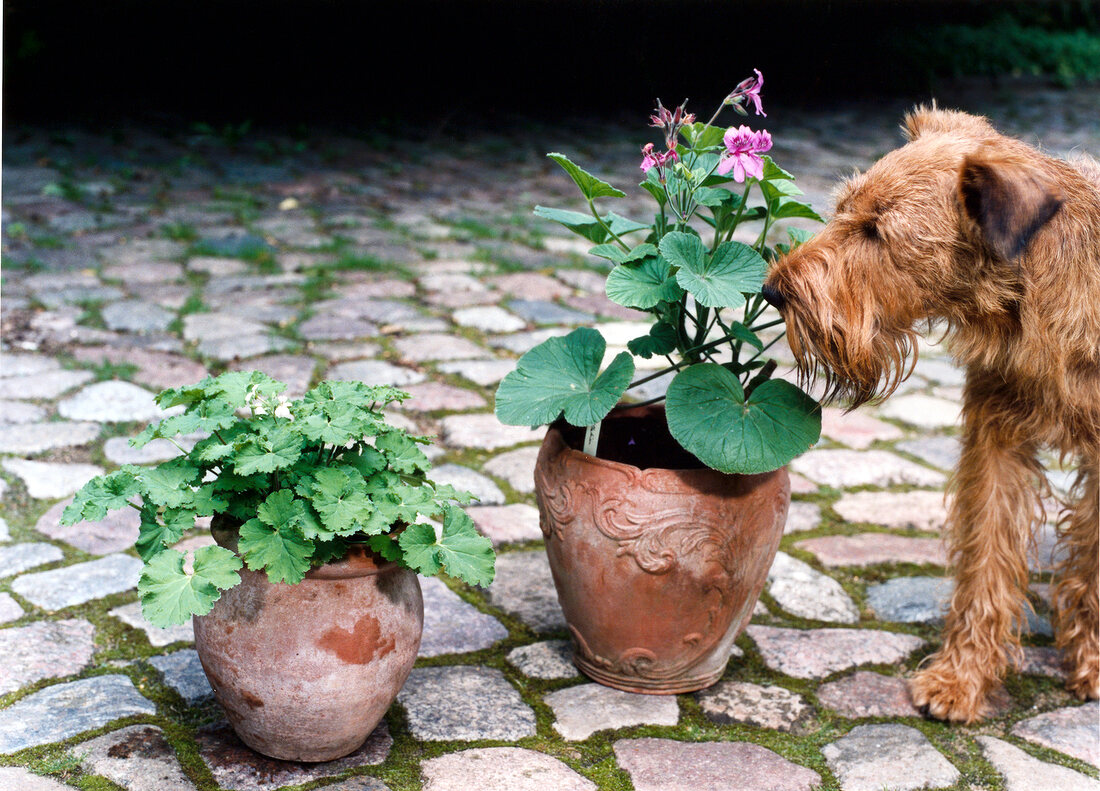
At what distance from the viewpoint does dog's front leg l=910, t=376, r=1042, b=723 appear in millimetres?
2666

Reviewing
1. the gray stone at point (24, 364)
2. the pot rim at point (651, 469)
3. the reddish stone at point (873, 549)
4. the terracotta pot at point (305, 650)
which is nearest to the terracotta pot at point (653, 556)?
the pot rim at point (651, 469)

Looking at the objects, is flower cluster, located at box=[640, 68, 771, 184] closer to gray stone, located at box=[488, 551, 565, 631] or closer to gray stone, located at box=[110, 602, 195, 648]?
gray stone, located at box=[488, 551, 565, 631]

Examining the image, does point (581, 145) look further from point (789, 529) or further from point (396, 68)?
point (789, 529)

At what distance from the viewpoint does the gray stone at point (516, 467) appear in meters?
3.74

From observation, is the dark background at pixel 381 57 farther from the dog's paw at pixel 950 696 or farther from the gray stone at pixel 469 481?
the dog's paw at pixel 950 696

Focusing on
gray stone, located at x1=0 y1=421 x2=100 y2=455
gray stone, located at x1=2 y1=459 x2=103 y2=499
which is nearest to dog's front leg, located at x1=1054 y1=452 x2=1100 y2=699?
gray stone, located at x1=2 y1=459 x2=103 y2=499

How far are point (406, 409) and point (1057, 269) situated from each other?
2527 mm

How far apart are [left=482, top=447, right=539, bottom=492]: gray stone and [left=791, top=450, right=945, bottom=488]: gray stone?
0.31 metres

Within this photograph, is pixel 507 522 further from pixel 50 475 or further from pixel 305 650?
pixel 50 475

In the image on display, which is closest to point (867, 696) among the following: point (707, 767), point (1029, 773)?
point (1029, 773)

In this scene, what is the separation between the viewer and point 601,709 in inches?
103

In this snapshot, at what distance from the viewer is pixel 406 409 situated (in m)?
4.18

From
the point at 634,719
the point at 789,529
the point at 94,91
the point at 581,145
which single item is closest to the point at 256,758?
the point at 634,719

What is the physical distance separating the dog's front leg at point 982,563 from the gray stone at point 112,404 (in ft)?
9.01
